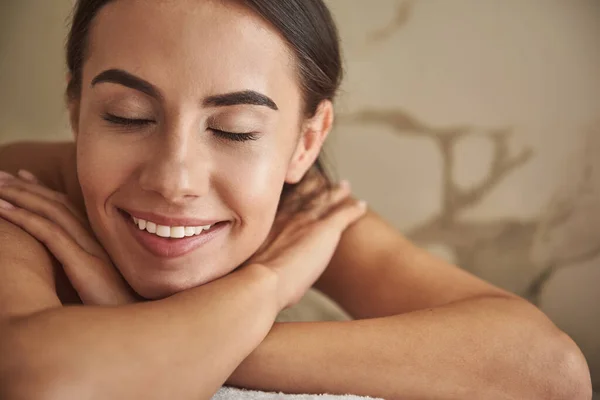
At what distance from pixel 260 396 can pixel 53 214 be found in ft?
1.56

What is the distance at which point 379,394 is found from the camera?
3.06 feet

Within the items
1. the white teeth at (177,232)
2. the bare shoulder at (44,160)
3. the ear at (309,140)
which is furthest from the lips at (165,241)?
the bare shoulder at (44,160)

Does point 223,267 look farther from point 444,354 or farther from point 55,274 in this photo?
point 444,354

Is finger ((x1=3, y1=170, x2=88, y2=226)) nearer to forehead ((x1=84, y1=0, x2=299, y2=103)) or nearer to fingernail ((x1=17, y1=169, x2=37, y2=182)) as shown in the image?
fingernail ((x1=17, y1=169, x2=37, y2=182))

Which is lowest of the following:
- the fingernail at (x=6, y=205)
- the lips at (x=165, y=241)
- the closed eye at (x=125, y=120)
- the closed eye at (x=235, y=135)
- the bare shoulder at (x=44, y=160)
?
the lips at (x=165, y=241)

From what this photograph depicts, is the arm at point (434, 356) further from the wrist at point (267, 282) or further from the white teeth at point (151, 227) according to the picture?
the white teeth at point (151, 227)

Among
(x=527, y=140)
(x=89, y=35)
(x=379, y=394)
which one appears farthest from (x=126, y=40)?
(x=527, y=140)

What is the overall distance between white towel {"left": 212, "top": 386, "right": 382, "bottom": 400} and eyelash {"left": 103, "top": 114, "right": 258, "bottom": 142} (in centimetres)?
37

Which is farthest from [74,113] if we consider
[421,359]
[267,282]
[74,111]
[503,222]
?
[503,222]

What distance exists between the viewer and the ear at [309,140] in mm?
1146

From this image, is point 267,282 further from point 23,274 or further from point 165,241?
point 23,274

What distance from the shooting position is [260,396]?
88 centimetres

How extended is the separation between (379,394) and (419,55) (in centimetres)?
101

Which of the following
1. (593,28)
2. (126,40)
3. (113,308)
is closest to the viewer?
(113,308)
